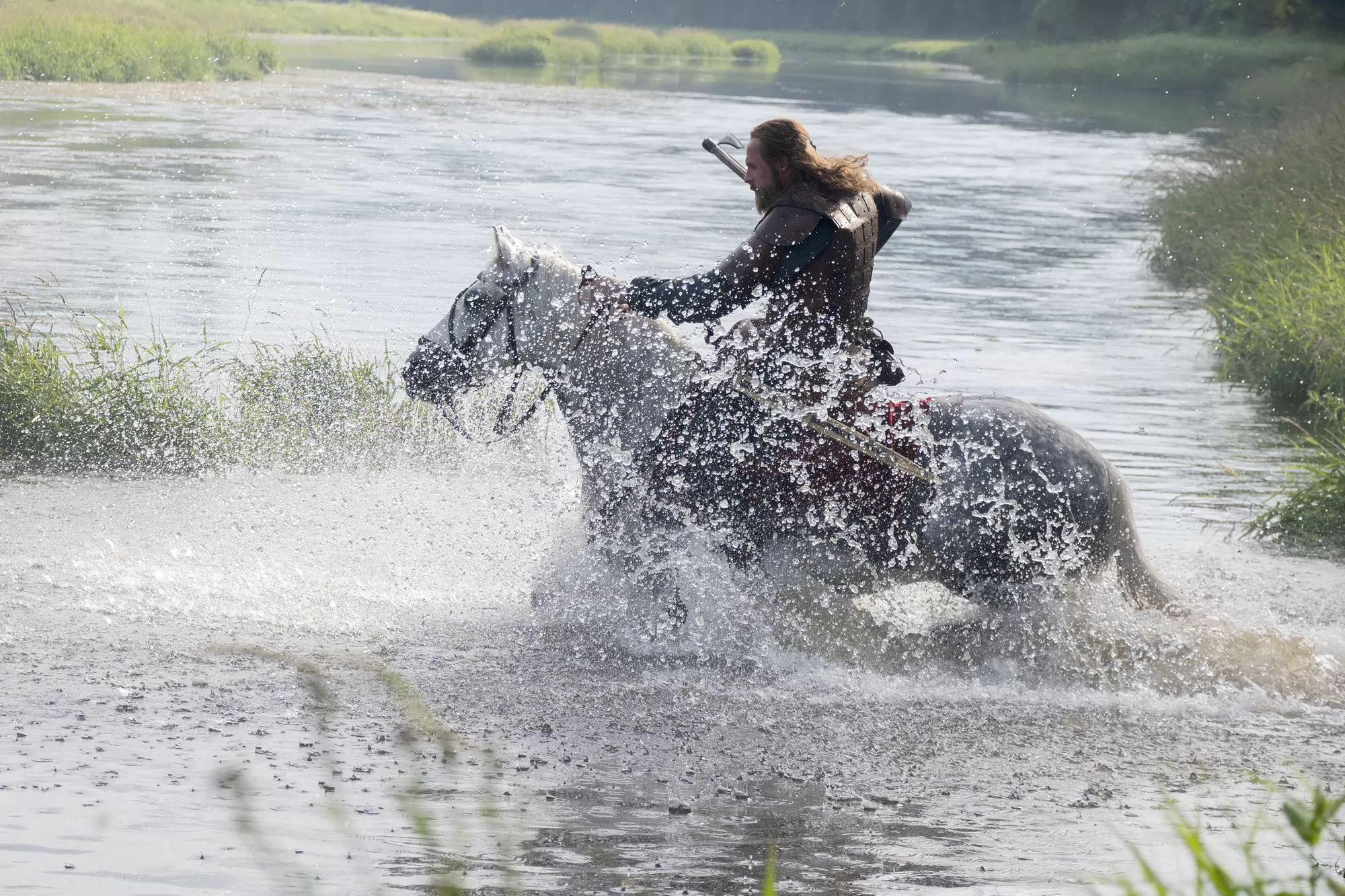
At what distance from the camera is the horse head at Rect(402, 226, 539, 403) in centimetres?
610

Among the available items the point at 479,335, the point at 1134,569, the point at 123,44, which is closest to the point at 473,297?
the point at 479,335

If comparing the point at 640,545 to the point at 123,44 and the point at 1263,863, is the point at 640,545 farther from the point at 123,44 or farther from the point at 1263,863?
the point at 123,44

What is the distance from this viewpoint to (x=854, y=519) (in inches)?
242

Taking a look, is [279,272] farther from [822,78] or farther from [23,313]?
[822,78]

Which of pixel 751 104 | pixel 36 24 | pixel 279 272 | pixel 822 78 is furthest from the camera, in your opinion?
pixel 822 78

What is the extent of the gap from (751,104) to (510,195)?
2194cm

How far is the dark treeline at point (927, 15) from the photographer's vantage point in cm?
6717

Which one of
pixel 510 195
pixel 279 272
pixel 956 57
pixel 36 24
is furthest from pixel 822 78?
pixel 279 272

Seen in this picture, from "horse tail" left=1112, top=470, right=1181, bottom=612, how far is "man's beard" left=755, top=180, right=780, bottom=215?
62.1 inches

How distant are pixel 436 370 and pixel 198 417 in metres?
3.53

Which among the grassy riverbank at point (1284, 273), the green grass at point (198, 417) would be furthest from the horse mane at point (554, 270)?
the grassy riverbank at point (1284, 273)

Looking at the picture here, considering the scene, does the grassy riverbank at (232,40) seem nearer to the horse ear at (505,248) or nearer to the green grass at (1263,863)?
the horse ear at (505,248)

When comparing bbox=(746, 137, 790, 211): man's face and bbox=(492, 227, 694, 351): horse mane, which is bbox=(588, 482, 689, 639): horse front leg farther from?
bbox=(746, 137, 790, 211): man's face

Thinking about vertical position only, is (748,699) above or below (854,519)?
below
